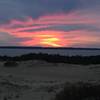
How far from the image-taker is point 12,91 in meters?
16.5

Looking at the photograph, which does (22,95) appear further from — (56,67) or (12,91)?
(56,67)

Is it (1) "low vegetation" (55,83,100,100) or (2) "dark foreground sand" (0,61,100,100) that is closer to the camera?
(1) "low vegetation" (55,83,100,100)

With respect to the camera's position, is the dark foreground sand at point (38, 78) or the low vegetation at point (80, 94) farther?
the dark foreground sand at point (38, 78)

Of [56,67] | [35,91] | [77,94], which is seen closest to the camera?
[77,94]

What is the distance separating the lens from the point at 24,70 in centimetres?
3108

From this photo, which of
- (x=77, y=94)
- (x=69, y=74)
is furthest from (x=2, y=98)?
(x=69, y=74)

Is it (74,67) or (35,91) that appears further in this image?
(74,67)

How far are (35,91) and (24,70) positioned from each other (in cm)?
1492

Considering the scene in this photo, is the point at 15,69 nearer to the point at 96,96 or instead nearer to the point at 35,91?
the point at 35,91

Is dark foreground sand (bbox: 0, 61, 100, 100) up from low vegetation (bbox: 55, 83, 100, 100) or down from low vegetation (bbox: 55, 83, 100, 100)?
down

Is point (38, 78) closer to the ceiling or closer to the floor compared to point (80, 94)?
closer to the floor

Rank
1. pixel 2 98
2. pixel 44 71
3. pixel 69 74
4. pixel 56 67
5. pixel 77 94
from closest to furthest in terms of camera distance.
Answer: pixel 77 94 → pixel 2 98 → pixel 69 74 → pixel 44 71 → pixel 56 67

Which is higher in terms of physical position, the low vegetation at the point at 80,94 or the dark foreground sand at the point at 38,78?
the low vegetation at the point at 80,94

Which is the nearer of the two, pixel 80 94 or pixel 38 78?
pixel 80 94
